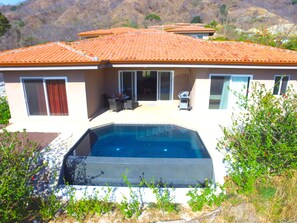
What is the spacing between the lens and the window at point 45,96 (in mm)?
13475

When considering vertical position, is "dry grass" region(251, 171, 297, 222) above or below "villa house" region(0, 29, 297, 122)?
below

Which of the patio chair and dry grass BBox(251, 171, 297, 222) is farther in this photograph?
the patio chair

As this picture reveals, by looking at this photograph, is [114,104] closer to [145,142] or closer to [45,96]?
[45,96]

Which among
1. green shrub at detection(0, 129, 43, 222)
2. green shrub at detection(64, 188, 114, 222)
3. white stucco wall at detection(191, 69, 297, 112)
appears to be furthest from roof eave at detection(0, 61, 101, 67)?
green shrub at detection(64, 188, 114, 222)

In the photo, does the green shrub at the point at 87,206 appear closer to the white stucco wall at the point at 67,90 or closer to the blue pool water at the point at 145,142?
the blue pool water at the point at 145,142

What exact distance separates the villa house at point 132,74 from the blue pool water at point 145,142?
266 cm

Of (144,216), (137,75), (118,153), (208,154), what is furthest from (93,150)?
(137,75)

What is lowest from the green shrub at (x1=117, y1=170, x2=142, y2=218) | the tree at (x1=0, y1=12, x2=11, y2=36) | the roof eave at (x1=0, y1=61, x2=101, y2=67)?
the green shrub at (x1=117, y1=170, x2=142, y2=218)

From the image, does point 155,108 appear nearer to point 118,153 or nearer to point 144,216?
point 118,153

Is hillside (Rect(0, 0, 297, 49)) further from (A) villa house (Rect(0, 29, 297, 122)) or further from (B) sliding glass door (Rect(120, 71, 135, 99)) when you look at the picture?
(A) villa house (Rect(0, 29, 297, 122))

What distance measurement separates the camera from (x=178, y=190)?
7926 millimetres

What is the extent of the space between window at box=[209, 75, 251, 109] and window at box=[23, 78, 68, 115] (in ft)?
34.8

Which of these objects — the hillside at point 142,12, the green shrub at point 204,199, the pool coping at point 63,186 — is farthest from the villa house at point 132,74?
the hillside at point 142,12

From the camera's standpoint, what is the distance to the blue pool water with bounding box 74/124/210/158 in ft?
34.2
